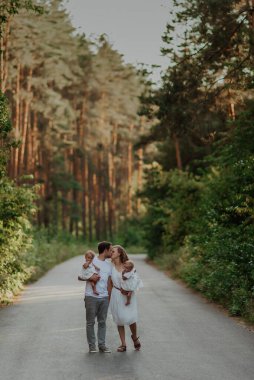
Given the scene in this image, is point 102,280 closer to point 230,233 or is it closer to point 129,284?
point 129,284

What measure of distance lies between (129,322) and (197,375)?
211 centimetres

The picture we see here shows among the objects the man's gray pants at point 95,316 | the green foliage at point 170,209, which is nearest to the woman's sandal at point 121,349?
the man's gray pants at point 95,316

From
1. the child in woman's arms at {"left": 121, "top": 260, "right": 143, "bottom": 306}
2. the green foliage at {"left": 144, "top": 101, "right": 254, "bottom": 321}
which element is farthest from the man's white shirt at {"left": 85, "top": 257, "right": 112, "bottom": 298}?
the green foliage at {"left": 144, "top": 101, "right": 254, "bottom": 321}

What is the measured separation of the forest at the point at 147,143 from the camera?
54.6 ft

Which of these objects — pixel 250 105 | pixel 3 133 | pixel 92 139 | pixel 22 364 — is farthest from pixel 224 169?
pixel 92 139

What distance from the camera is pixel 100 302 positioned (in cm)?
1006

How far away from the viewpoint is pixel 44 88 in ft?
150

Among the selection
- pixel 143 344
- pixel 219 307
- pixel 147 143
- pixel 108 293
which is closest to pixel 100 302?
pixel 108 293

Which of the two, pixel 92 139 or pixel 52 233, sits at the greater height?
pixel 92 139

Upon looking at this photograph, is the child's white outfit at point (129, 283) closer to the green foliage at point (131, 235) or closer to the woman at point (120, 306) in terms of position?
the woman at point (120, 306)

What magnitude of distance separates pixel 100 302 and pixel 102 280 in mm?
360

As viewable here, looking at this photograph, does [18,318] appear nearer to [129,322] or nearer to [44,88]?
[129,322]

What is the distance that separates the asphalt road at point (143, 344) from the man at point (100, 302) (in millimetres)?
252

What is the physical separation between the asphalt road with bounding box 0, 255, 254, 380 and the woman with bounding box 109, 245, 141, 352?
1.01 feet
